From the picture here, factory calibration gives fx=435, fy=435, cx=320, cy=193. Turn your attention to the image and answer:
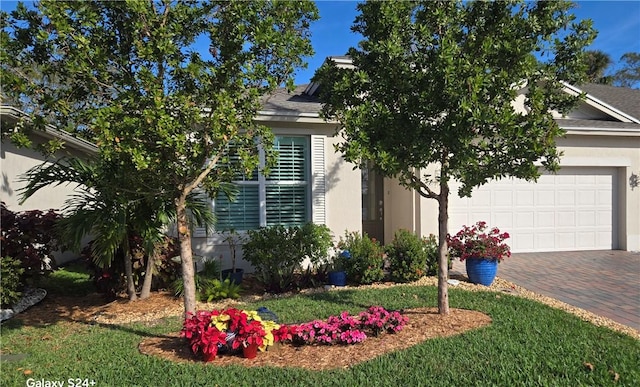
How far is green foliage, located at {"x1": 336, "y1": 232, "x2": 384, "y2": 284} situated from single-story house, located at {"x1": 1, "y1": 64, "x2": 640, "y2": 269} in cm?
145

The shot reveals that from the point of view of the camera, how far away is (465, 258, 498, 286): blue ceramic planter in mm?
7703

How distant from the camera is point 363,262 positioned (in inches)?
310

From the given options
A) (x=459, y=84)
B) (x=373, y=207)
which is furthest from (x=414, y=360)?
(x=373, y=207)

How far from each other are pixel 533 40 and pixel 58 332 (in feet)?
22.9

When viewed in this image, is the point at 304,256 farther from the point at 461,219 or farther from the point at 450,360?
the point at 461,219

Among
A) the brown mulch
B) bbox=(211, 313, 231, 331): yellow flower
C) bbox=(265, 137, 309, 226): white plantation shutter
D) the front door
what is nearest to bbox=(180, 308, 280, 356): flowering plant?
bbox=(211, 313, 231, 331): yellow flower

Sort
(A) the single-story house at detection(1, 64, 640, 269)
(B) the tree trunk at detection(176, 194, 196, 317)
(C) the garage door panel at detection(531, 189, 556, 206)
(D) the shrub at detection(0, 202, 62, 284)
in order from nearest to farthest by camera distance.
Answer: (B) the tree trunk at detection(176, 194, 196, 317)
(D) the shrub at detection(0, 202, 62, 284)
(A) the single-story house at detection(1, 64, 640, 269)
(C) the garage door panel at detection(531, 189, 556, 206)

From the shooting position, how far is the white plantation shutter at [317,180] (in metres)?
9.27

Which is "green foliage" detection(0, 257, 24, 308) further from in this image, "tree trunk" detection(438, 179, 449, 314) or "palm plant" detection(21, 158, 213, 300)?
"tree trunk" detection(438, 179, 449, 314)

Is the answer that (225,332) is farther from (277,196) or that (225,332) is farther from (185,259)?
(277,196)

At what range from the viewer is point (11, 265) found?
658cm

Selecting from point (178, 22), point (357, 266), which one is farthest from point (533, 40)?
point (357, 266)

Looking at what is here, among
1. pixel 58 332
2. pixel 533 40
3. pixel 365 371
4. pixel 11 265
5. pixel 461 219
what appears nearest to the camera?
pixel 365 371

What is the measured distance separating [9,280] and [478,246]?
7570mm
